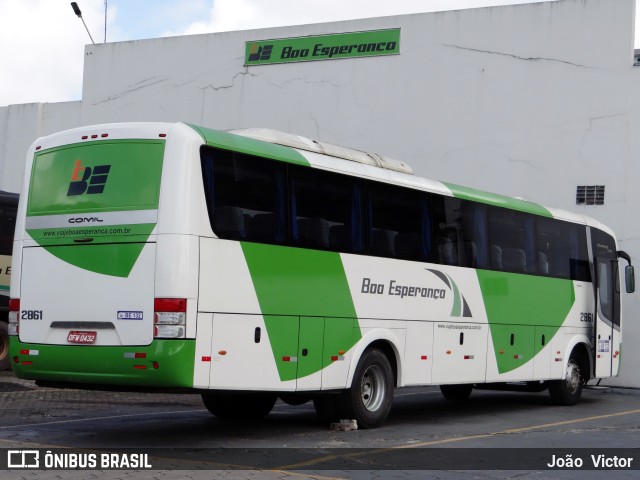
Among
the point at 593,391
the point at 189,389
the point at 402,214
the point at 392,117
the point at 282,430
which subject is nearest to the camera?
the point at 189,389

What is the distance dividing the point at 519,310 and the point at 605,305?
343 centimetres

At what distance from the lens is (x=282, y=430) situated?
41.9 ft

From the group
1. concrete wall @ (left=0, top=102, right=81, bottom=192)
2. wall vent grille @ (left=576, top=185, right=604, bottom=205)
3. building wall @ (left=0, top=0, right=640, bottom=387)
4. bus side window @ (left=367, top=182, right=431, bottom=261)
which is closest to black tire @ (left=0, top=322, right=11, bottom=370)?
building wall @ (left=0, top=0, right=640, bottom=387)

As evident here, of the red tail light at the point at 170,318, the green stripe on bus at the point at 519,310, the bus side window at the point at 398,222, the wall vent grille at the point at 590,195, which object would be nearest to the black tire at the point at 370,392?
the bus side window at the point at 398,222

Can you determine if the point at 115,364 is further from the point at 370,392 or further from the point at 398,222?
the point at 398,222

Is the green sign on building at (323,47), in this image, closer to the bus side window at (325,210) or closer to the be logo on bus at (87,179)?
the bus side window at (325,210)

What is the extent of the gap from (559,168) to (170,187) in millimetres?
13929

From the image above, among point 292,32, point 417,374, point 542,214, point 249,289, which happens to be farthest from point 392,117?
point 249,289

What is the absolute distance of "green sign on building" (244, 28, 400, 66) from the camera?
24.5m

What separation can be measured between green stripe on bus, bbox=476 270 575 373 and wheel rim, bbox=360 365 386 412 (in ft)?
9.53

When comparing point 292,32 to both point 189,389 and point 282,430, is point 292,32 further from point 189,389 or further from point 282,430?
point 189,389

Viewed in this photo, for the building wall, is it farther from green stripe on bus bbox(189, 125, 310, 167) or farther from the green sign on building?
green stripe on bus bbox(189, 125, 310, 167)

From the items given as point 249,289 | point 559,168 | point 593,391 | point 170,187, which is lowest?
point 593,391

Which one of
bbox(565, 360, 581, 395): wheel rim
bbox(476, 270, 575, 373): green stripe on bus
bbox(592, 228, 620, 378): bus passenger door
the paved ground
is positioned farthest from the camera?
bbox(592, 228, 620, 378): bus passenger door
